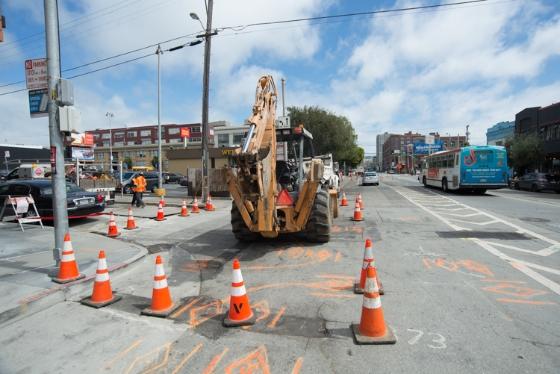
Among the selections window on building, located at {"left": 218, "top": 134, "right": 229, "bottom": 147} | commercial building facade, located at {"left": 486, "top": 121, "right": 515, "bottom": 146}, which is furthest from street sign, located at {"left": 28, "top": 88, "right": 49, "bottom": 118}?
commercial building facade, located at {"left": 486, "top": 121, "right": 515, "bottom": 146}

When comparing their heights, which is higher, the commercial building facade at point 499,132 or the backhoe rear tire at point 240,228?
Result: the commercial building facade at point 499,132

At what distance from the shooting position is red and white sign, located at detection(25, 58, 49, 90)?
18.9 ft

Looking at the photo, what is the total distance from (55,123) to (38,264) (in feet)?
8.36

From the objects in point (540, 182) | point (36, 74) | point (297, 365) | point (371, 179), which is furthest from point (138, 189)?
point (540, 182)

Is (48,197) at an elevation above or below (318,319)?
above

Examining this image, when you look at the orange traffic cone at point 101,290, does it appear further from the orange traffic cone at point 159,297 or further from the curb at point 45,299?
the orange traffic cone at point 159,297

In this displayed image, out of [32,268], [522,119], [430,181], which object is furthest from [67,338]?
[522,119]

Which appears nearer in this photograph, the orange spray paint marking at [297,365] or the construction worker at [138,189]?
the orange spray paint marking at [297,365]

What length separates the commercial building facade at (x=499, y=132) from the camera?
2064 inches

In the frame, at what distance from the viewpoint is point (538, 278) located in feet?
17.1

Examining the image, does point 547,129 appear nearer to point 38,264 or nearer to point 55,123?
point 55,123

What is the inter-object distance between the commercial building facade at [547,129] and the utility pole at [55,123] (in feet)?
132

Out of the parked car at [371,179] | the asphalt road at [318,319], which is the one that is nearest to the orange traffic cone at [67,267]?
the asphalt road at [318,319]

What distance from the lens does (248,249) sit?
24.7 ft
